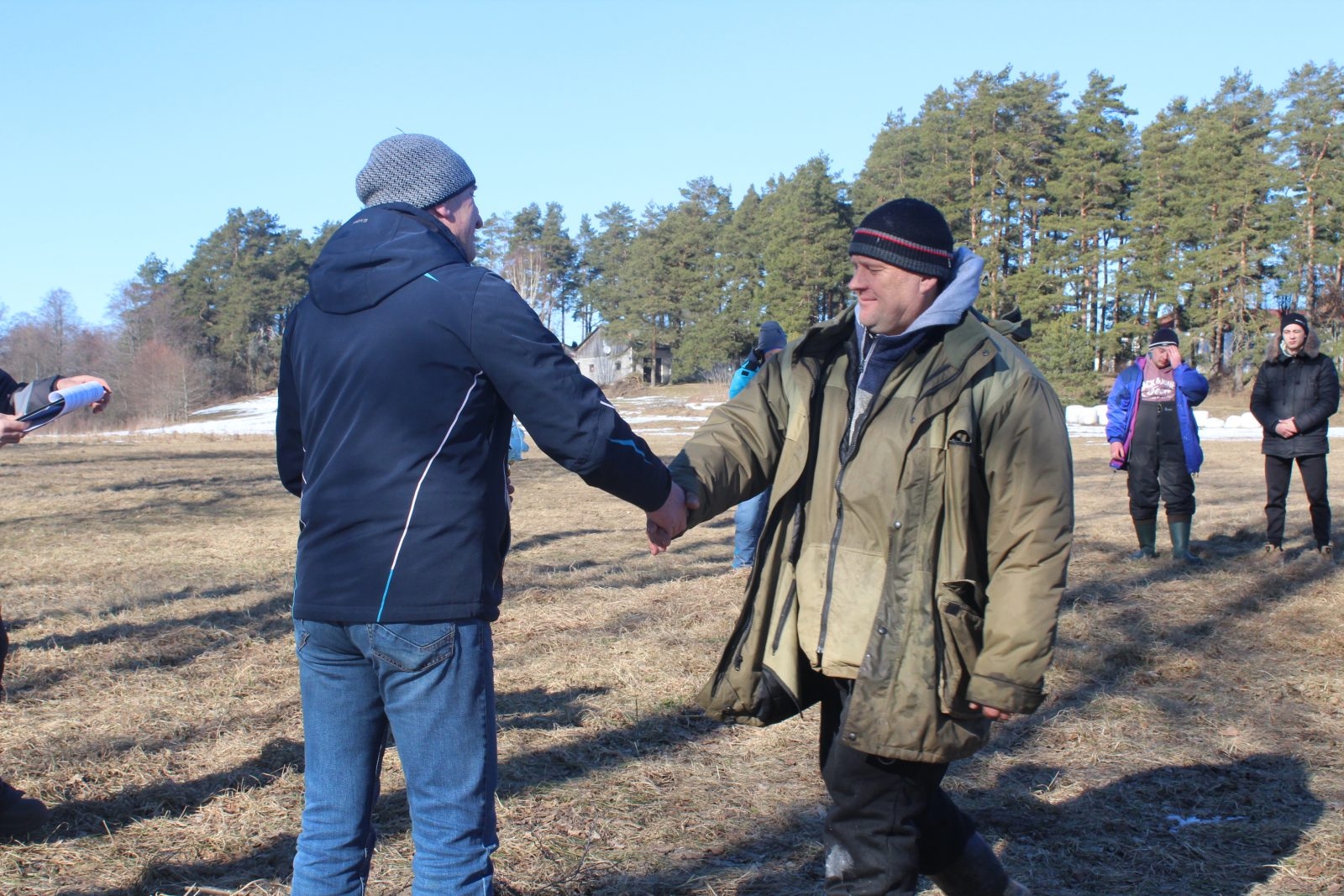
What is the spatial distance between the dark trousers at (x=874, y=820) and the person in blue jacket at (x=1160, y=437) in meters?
6.43

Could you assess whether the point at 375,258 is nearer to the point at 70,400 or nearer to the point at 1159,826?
the point at 70,400

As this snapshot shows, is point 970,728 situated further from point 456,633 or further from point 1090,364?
point 1090,364

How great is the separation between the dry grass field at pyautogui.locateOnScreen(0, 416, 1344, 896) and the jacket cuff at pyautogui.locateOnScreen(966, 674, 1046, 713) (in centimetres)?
124

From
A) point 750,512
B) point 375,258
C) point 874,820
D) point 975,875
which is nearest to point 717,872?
point 975,875

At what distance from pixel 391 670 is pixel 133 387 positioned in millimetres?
56294

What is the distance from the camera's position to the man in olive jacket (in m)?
2.34

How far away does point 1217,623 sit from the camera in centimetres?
639

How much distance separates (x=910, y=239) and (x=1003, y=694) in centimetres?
107

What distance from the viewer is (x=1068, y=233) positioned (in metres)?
47.7

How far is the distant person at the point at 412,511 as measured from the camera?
211 cm

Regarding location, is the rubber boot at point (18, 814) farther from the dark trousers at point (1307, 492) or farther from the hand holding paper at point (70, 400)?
the dark trousers at point (1307, 492)

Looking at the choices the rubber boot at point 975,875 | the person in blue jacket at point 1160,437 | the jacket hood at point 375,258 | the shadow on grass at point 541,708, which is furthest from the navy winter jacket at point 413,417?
the person in blue jacket at point 1160,437

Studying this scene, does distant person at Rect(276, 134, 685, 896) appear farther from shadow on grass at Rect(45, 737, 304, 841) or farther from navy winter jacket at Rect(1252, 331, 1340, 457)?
navy winter jacket at Rect(1252, 331, 1340, 457)

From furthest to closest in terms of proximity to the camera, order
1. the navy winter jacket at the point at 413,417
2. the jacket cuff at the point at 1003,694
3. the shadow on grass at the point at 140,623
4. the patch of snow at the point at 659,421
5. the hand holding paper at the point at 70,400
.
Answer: the patch of snow at the point at 659,421 < the shadow on grass at the point at 140,623 < the hand holding paper at the point at 70,400 < the jacket cuff at the point at 1003,694 < the navy winter jacket at the point at 413,417
